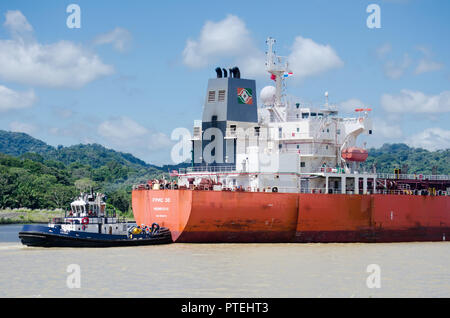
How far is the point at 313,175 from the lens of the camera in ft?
141

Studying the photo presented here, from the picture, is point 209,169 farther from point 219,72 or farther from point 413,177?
point 413,177

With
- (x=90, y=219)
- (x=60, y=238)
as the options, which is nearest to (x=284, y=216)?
(x=90, y=219)

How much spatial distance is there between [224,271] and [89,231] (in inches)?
467

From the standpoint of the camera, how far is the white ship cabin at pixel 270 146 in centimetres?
4166

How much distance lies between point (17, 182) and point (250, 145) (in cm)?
5992

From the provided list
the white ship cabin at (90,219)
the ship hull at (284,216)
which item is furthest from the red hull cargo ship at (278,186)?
the white ship cabin at (90,219)

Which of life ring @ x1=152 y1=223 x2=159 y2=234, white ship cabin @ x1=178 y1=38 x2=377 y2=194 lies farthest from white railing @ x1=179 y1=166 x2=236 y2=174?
life ring @ x1=152 y1=223 x2=159 y2=234

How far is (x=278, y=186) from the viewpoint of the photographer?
4144 cm

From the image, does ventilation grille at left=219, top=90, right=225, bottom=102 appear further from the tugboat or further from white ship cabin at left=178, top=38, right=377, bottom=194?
the tugboat

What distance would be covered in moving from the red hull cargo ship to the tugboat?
1453 millimetres

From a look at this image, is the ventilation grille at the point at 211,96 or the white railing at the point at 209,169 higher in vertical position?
the ventilation grille at the point at 211,96

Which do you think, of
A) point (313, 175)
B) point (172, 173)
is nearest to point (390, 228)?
point (313, 175)

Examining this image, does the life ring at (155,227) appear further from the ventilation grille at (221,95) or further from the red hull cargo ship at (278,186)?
the ventilation grille at (221,95)

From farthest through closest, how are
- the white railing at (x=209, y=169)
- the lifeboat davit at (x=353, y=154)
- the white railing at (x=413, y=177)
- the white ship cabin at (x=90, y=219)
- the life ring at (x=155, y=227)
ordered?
the white railing at (x=413, y=177) → the lifeboat davit at (x=353, y=154) → the white railing at (x=209, y=169) → the life ring at (x=155, y=227) → the white ship cabin at (x=90, y=219)
